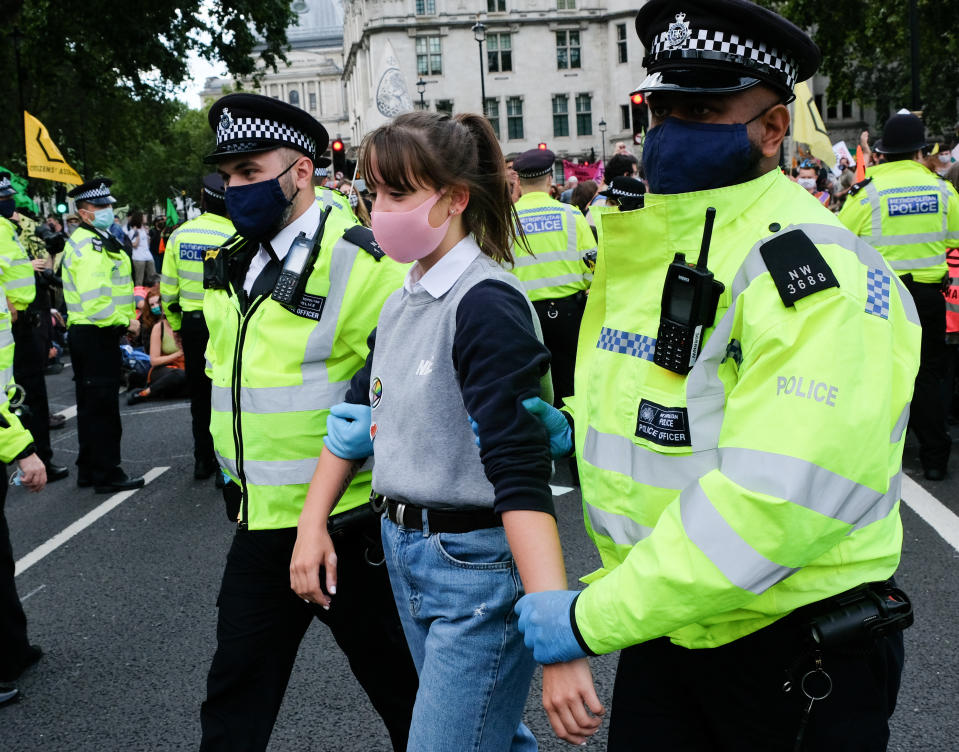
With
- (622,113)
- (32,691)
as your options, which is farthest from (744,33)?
(622,113)

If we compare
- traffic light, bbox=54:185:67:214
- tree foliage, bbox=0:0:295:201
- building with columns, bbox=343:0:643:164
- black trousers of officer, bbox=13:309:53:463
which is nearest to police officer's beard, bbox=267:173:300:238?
black trousers of officer, bbox=13:309:53:463

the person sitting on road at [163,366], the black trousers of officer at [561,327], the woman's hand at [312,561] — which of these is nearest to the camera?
the woman's hand at [312,561]

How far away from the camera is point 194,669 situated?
4.43m

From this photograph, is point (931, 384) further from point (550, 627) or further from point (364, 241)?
point (550, 627)

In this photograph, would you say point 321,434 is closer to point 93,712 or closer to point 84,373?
point 93,712

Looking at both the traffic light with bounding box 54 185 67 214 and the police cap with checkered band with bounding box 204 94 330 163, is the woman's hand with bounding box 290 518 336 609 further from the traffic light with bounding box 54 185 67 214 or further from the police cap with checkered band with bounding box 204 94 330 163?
the traffic light with bounding box 54 185 67 214

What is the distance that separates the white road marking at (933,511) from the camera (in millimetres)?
5516

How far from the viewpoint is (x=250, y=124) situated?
120 inches

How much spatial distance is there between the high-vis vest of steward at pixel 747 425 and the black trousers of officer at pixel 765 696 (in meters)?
0.10

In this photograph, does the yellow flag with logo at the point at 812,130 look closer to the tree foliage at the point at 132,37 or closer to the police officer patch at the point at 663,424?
the police officer patch at the point at 663,424

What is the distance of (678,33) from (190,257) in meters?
6.34

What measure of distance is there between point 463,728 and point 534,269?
5.37 m

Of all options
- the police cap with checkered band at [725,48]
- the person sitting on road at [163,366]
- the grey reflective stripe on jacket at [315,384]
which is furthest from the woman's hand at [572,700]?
the person sitting on road at [163,366]

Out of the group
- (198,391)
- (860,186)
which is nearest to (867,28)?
(860,186)
